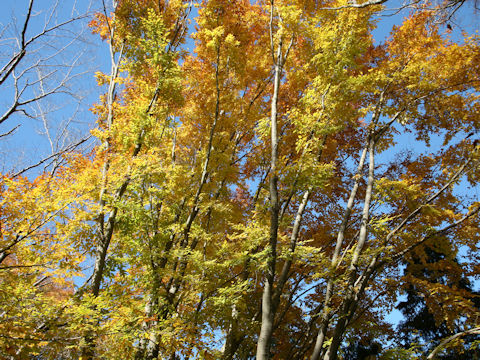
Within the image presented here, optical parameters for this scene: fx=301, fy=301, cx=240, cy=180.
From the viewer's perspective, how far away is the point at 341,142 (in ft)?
32.7

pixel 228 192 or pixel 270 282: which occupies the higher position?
pixel 228 192

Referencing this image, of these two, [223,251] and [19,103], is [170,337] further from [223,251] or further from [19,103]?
[19,103]

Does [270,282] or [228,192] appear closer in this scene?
[270,282]

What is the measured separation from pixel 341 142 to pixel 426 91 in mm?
A: 2872

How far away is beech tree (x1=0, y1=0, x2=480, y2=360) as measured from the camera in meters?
5.15

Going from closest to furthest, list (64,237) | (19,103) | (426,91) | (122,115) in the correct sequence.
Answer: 1. (19,103)
2. (64,237)
3. (122,115)
4. (426,91)

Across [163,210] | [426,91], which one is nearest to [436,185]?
[426,91]

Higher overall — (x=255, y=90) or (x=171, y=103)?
(x=255, y=90)

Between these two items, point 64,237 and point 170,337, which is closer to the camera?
point 170,337

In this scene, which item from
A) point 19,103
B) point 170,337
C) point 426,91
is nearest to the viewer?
point 19,103

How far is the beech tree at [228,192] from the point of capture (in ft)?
16.9

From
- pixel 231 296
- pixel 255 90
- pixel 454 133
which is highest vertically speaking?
pixel 255 90

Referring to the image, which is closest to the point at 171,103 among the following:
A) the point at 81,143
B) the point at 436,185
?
the point at 81,143

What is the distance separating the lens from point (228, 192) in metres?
8.44
